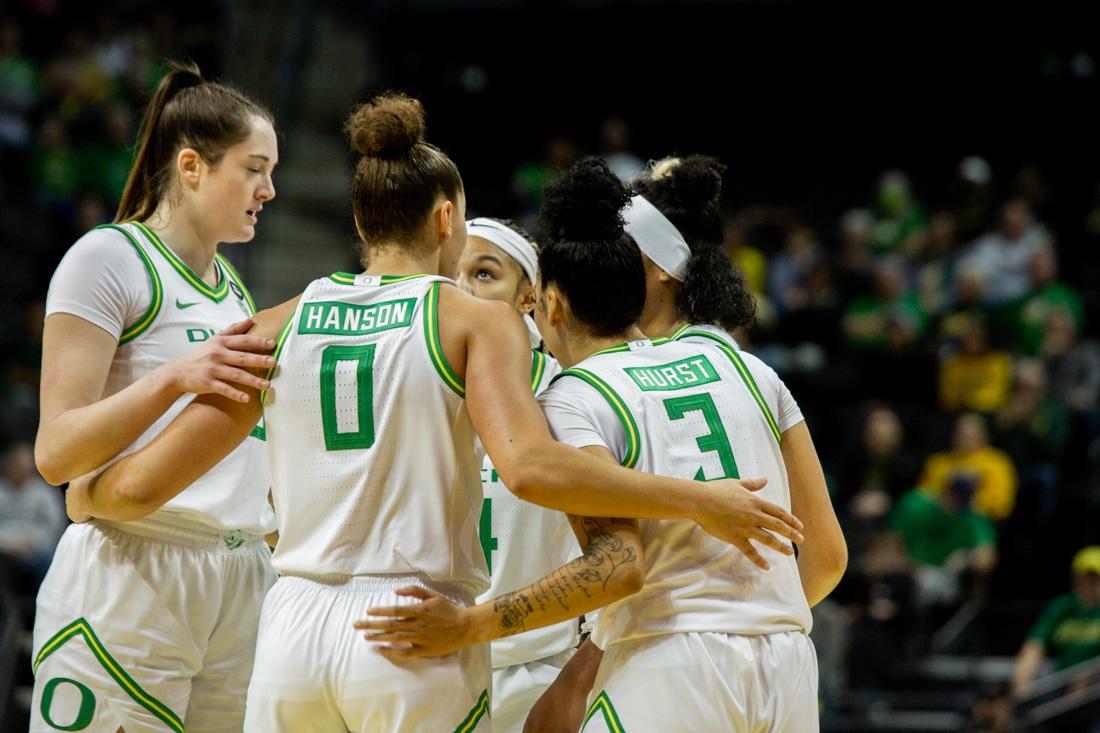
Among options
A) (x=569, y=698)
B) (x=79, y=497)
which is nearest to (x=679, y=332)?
(x=569, y=698)

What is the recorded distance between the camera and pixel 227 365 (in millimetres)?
3246

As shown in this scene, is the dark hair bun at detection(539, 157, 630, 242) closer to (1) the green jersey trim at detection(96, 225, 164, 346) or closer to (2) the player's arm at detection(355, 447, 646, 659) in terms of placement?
(2) the player's arm at detection(355, 447, 646, 659)

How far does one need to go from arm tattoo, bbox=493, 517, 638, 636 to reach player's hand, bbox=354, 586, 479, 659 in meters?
0.13

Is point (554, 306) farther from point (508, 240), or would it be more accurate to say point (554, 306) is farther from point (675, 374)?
point (508, 240)

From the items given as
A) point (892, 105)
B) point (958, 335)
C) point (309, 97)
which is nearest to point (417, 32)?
point (309, 97)

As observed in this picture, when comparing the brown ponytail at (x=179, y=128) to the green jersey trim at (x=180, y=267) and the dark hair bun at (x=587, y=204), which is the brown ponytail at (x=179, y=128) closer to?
the green jersey trim at (x=180, y=267)

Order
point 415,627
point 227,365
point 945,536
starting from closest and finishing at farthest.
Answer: point 415,627
point 227,365
point 945,536

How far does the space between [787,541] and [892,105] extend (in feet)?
44.3

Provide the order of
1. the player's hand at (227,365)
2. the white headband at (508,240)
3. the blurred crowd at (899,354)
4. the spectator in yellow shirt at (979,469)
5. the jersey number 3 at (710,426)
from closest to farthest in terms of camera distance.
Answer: the player's hand at (227,365) → the jersey number 3 at (710,426) → the white headband at (508,240) → the blurred crowd at (899,354) → the spectator in yellow shirt at (979,469)

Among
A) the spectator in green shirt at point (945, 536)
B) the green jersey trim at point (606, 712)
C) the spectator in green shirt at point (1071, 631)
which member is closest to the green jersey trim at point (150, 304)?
the green jersey trim at point (606, 712)

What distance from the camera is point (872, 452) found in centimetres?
1138

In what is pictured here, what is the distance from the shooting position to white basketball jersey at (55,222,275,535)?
148 inches

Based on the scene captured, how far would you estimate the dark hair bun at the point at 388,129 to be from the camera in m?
3.29

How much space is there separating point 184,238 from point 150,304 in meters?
0.28
